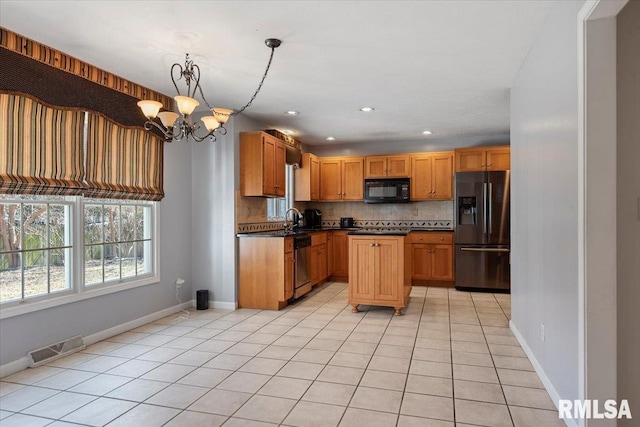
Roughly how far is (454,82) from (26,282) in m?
4.11

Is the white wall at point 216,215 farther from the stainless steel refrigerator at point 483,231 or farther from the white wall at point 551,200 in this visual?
the stainless steel refrigerator at point 483,231

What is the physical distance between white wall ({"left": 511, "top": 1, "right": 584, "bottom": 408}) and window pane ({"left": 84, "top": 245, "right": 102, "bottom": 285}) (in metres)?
3.70

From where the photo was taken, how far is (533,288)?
2.85 metres

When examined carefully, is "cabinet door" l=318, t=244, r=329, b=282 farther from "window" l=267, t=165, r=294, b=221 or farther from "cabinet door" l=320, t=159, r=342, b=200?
"cabinet door" l=320, t=159, r=342, b=200

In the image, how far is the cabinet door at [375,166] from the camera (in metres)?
6.61

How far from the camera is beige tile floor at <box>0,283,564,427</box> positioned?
2211 mm

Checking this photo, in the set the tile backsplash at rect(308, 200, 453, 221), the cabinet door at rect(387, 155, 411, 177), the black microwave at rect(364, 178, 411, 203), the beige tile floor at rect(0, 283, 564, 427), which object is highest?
the cabinet door at rect(387, 155, 411, 177)

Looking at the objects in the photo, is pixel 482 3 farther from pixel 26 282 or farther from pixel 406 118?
pixel 26 282

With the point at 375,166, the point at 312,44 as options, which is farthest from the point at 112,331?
the point at 375,166

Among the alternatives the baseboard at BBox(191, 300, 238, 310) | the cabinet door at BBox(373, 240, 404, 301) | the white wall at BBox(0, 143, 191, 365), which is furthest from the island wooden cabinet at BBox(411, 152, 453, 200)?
the white wall at BBox(0, 143, 191, 365)

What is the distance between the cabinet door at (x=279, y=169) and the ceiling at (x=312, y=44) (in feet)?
2.64

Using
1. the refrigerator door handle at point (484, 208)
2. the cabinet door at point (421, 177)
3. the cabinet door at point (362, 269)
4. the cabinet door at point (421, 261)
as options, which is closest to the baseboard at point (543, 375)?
the cabinet door at point (362, 269)

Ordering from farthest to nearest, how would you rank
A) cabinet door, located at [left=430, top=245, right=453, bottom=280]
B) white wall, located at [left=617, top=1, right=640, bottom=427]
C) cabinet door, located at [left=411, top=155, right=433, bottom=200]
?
cabinet door, located at [left=411, top=155, right=433, bottom=200], cabinet door, located at [left=430, top=245, right=453, bottom=280], white wall, located at [left=617, top=1, right=640, bottom=427]

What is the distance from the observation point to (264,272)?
467 centimetres
